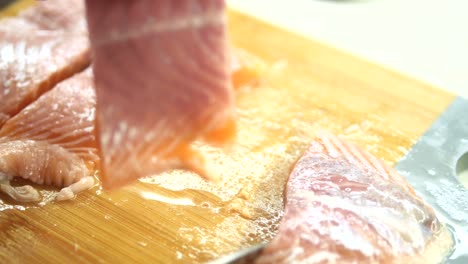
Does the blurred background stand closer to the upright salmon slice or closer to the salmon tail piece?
the salmon tail piece

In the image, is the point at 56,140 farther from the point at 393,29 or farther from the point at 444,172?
the point at 393,29

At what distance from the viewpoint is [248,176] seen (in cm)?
303

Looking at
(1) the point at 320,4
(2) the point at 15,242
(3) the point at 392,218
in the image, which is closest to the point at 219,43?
(3) the point at 392,218

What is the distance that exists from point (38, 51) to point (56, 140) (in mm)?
580

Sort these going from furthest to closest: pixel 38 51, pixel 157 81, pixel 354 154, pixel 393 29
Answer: pixel 393 29
pixel 38 51
pixel 354 154
pixel 157 81

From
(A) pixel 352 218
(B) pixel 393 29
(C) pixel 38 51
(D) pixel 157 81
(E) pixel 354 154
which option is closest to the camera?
(D) pixel 157 81

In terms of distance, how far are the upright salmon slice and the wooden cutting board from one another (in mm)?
482

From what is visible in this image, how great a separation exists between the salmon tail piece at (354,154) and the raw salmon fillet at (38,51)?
1344mm

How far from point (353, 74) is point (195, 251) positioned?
151 centimetres

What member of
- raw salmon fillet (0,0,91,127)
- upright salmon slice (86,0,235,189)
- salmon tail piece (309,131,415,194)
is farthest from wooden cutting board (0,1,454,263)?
raw salmon fillet (0,0,91,127)

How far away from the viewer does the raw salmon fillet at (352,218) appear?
249 cm

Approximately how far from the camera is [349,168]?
2.88m

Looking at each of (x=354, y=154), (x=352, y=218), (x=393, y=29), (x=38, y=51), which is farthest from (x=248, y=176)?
(x=393, y=29)

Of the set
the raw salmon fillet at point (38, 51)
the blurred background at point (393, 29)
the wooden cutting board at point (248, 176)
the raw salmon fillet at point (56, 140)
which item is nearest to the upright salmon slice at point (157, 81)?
the wooden cutting board at point (248, 176)
